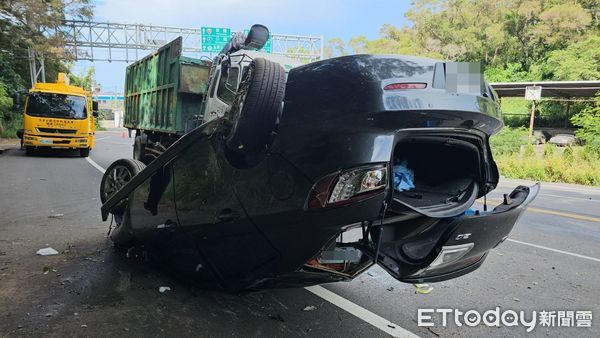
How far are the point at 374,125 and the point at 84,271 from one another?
126 inches

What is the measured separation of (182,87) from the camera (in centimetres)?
812

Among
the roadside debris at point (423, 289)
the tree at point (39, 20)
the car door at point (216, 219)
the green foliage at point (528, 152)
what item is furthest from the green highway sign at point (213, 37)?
the car door at point (216, 219)

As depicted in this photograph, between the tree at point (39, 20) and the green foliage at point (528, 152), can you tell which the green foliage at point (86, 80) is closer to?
the tree at point (39, 20)

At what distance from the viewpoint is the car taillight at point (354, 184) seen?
234cm

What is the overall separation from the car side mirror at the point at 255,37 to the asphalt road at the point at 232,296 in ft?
11.9

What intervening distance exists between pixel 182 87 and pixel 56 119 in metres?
9.21

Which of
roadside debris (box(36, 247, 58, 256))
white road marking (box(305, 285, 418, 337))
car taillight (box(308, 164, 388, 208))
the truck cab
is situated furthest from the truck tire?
the truck cab

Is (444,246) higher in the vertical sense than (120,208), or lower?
higher

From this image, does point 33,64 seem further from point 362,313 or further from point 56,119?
point 362,313

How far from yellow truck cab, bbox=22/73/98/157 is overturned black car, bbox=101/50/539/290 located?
1374 cm

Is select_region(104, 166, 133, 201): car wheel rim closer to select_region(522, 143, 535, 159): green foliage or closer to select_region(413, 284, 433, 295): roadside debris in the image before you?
select_region(413, 284, 433, 295): roadside debris

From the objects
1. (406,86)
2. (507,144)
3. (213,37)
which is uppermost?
(213,37)

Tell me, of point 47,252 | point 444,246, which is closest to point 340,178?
point 444,246

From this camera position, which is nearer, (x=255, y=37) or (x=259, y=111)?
(x=259, y=111)
